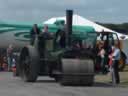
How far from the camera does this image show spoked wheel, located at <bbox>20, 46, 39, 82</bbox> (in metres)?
20.2

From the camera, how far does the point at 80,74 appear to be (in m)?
18.9

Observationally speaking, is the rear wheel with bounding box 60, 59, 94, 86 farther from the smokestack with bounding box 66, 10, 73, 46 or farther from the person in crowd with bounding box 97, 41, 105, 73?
the person in crowd with bounding box 97, 41, 105, 73

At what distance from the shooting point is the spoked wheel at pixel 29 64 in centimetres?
2023

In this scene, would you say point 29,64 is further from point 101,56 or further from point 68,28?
point 101,56

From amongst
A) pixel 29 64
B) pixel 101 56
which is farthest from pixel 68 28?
pixel 101 56

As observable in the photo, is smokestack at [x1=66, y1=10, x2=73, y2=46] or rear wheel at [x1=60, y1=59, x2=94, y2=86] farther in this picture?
smokestack at [x1=66, y1=10, x2=73, y2=46]

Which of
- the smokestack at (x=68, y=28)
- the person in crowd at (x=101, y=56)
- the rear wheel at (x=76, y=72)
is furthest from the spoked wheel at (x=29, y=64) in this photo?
the person in crowd at (x=101, y=56)

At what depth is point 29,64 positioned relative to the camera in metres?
20.6

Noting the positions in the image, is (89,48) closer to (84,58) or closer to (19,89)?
(84,58)

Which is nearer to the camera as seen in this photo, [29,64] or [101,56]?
[29,64]

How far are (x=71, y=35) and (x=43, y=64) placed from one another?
1.60 meters

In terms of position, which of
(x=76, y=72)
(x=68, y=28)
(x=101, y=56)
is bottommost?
(x=76, y=72)

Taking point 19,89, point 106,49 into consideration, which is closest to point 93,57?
point 19,89

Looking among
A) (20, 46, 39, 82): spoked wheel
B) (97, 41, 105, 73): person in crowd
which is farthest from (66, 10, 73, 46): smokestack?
(97, 41, 105, 73): person in crowd
